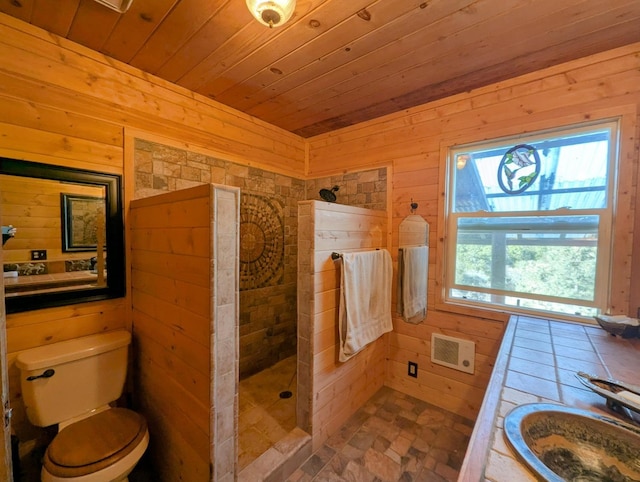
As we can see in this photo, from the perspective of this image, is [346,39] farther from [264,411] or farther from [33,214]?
[264,411]

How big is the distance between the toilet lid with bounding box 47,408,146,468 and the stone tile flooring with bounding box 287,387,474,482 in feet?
2.94

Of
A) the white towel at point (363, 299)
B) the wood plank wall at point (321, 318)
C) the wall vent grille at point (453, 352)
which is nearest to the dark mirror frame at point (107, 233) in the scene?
the wood plank wall at point (321, 318)

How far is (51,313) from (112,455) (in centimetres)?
83

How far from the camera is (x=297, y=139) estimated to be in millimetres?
2807

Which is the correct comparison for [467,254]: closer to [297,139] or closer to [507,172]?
[507,172]

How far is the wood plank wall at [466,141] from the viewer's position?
1.46 metres

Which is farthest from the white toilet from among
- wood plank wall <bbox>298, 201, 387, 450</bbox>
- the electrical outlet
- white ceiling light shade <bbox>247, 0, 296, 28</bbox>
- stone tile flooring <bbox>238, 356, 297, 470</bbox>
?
white ceiling light shade <bbox>247, 0, 296, 28</bbox>

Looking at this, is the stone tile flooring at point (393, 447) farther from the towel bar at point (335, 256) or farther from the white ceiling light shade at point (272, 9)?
the white ceiling light shade at point (272, 9)

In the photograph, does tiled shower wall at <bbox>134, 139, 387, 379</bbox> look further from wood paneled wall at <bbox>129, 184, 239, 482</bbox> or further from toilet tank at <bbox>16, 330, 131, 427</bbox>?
toilet tank at <bbox>16, 330, 131, 427</bbox>

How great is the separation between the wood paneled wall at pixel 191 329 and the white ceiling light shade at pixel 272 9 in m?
0.78

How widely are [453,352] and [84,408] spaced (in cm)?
236

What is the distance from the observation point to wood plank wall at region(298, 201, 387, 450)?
159 centimetres

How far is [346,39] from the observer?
4.70 feet

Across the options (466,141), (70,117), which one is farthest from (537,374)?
(70,117)
